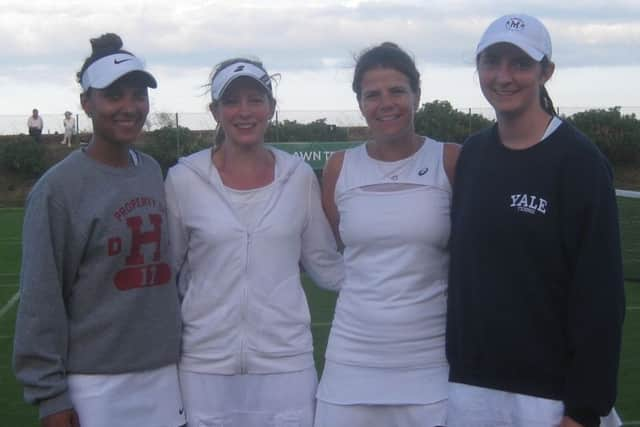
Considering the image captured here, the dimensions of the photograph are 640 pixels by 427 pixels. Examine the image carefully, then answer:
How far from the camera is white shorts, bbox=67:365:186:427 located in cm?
357

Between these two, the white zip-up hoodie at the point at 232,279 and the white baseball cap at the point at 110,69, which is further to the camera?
the white zip-up hoodie at the point at 232,279

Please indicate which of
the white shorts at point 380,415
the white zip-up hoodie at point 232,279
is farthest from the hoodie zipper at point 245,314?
the white shorts at point 380,415

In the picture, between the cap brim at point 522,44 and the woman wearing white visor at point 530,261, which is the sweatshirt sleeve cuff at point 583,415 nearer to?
the woman wearing white visor at point 530,261

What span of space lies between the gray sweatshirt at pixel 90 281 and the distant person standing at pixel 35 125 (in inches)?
1214

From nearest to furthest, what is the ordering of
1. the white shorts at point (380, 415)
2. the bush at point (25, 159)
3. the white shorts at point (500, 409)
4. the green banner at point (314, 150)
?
the white shorts at point (500, 409) < the white shorts at point (380, 415) < the green banner at point (314, 150) < the bush at point (25, 159)

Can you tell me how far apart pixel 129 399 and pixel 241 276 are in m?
0.63

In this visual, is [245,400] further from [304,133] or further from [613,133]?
[613,133]

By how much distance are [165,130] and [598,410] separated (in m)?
28.0

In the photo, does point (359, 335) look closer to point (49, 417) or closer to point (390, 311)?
point (390, 311)

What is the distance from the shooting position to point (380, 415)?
3.85 m

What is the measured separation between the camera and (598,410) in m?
3.25

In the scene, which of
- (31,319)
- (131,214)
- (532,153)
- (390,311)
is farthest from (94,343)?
(532,153)

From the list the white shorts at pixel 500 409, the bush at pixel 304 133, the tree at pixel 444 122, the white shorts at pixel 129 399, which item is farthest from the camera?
the bush at pixel 304 133

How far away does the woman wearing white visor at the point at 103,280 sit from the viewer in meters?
3.46
